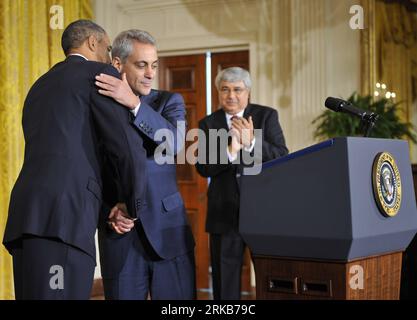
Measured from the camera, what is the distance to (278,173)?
2213 mm

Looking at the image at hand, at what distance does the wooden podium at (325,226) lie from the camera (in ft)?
6.70

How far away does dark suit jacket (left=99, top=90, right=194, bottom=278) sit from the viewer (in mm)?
2602

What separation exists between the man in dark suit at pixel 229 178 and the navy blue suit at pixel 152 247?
0.85 m

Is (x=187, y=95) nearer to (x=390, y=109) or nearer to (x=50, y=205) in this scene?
(x=390, y=109)

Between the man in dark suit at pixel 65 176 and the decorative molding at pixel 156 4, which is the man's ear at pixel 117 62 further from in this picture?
the decorative molding at pixel 156 4

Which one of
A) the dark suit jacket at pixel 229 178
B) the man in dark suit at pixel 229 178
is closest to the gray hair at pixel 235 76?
the man in dark suit at pixel 229 178

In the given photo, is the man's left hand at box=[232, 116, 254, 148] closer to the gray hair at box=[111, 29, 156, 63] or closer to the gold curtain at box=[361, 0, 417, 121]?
the gray hair at box=[111, 29, 156, 63]

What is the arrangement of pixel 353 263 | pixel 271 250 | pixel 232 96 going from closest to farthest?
pixel 353 263 < pixel 271 250 < pixel 232 96

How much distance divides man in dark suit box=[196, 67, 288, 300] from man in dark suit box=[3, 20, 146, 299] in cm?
130

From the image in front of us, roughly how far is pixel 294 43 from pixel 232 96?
2.64m

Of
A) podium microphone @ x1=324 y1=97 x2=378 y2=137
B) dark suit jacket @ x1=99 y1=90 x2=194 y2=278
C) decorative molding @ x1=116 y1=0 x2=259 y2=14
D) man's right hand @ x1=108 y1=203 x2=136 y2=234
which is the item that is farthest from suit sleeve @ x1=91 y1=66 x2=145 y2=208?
decorative molding @ x1=116 y1=0 x2=259 y2=14

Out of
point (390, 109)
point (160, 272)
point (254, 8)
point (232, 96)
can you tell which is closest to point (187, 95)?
point (254, 8)

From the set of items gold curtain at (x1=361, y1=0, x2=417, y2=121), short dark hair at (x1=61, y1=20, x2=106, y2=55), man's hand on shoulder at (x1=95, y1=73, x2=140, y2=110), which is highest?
gold curtain at (x1=361, y1=0, x2=417, y2=121)

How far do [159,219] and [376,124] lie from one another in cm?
328
